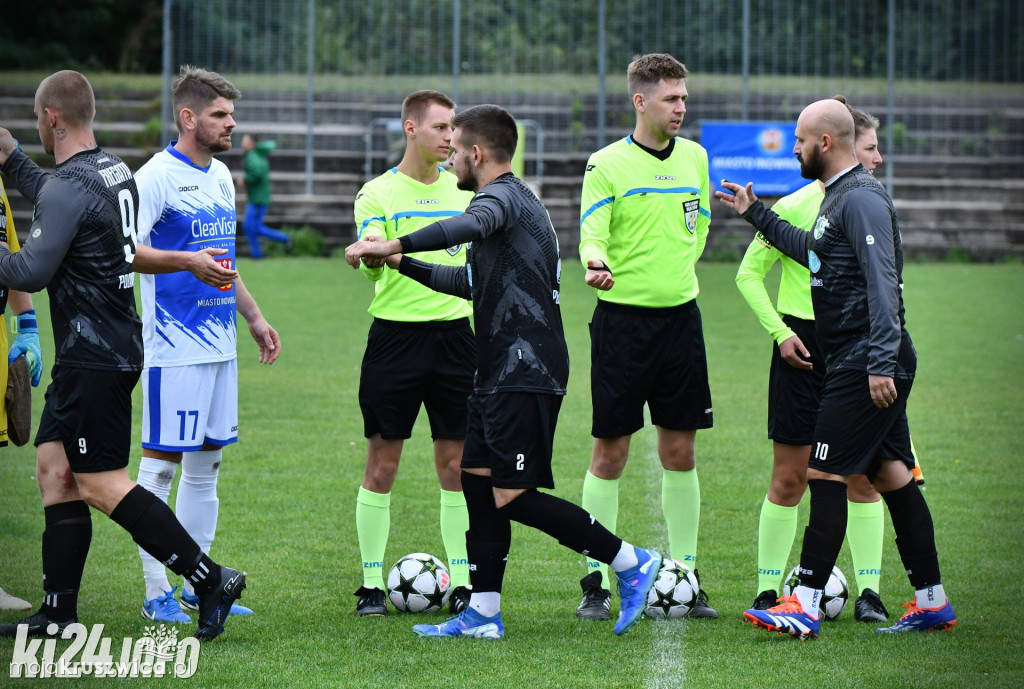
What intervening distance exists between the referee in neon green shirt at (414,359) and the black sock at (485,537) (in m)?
0.61

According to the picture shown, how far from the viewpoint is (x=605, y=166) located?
20.3 feet

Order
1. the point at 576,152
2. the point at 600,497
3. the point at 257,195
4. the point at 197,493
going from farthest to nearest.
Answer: the point at 576,152 → the point at 257,195 → the point at 600,497 → the point at 197,493

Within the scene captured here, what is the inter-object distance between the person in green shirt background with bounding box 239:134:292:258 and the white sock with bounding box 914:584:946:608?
55.3 feet

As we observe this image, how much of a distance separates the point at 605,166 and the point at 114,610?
3151 mm

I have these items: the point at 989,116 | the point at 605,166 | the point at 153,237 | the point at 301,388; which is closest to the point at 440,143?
Result: the point at 605,166

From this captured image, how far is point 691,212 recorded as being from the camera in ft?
20.5

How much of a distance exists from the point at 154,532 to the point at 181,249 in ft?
4.47

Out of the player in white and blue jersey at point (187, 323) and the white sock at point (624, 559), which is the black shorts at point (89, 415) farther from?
the white sock at point (624, 559)

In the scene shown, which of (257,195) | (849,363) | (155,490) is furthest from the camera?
(257,195)

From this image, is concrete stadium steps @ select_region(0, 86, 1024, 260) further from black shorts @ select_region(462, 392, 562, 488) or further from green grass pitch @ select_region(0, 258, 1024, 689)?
black shorts @ select_region(462, 392, 562, 488)

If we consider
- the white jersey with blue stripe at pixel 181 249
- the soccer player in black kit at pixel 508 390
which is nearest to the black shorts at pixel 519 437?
the soccer player in black kit at pixel 508 390

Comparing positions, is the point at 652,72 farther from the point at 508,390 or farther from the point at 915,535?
the point at 915,535

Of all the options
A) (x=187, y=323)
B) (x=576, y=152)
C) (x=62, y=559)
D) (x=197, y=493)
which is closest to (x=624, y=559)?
(x=197, y=493)

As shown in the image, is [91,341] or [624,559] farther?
[624,559]
